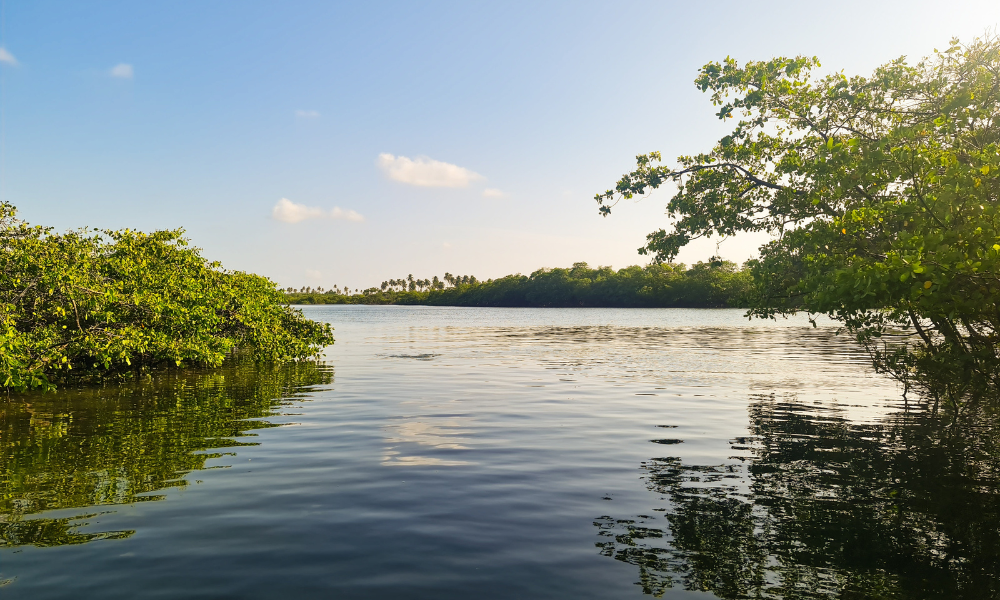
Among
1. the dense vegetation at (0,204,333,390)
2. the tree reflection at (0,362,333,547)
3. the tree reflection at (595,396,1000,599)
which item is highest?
the dense vegetation at (0,204,333,390)

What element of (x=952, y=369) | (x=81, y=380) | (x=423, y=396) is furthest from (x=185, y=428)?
(x=952, y=369)

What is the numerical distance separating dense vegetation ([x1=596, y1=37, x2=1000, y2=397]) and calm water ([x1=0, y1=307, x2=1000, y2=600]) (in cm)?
288

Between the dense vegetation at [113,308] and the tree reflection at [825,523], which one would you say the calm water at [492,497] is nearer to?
the tree reflection at [825,523]

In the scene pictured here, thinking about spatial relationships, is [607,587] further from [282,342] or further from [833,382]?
[282,342]

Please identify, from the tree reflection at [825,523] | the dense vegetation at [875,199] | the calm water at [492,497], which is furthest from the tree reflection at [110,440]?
the dense vegetation at [875,199]

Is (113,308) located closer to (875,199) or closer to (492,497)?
(492,497)

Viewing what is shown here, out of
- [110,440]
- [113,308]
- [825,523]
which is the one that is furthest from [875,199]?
[113,308]

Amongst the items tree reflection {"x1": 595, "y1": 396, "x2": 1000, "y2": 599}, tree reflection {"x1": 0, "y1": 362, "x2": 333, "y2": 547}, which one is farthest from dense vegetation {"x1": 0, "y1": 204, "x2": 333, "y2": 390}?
tree reflection {"x1": 595, "y1": 396, "x2": 1000, "y2": 599}

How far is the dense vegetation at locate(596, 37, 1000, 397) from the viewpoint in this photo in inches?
391

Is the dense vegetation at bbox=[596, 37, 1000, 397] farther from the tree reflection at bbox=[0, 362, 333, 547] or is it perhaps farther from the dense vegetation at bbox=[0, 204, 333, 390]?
the dense vegetation at bbox=[0, 204, 333, 390]

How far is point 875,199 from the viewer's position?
1448cm

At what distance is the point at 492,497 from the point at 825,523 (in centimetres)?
458

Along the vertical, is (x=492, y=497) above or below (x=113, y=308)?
below

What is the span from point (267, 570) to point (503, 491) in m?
4.05
